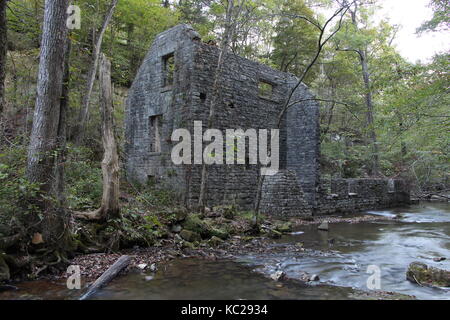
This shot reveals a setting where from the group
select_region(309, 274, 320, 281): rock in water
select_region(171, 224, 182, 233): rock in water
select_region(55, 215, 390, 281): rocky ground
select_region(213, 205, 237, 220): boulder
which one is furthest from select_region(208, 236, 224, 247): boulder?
select_region(309, 274, 320, 281): rock in water

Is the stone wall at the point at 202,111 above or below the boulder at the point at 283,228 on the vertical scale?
above

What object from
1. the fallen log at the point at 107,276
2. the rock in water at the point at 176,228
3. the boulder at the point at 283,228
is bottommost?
the boulder at the point at 283,228

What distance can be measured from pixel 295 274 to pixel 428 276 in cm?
206

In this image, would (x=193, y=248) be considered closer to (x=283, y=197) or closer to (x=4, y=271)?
(x=4, y=271)

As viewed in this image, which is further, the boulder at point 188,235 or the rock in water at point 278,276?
the boulder at point 188,235

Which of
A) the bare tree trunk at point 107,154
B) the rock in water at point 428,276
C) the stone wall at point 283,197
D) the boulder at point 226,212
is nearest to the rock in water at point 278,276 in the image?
the rock in water at point 428,276

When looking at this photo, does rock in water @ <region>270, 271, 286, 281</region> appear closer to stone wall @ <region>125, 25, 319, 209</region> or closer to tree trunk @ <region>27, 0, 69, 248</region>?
tree trunk @ <region>27, 0, 69, 248</region>

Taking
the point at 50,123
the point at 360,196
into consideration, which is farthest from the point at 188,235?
the point at 360,196

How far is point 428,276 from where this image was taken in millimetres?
4961

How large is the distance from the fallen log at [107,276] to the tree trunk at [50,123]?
3.56 feet

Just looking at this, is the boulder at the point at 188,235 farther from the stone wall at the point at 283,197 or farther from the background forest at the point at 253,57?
the stone wall at the point at 283,197

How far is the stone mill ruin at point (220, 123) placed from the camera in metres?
10.8
